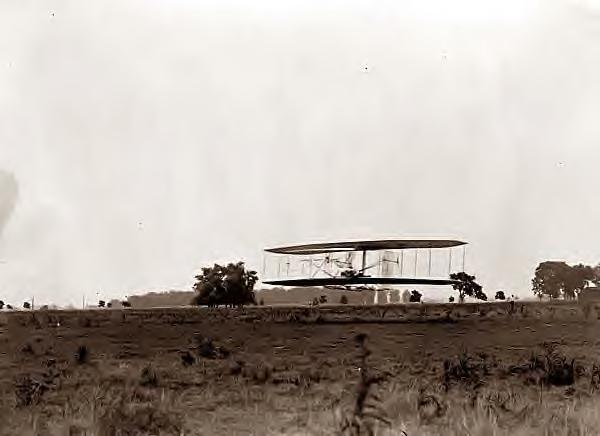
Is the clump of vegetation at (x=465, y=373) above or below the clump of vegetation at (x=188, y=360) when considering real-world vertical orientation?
above

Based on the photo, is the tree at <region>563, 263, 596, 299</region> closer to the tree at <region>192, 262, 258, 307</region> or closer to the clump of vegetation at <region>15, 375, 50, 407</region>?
the tree at <region>192, 262, 258, 307</region>

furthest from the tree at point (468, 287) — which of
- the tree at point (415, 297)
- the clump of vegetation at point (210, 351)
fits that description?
the clump of vegetation at point (210, 351)

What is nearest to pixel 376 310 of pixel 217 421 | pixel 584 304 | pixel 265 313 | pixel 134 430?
pixel 265 313

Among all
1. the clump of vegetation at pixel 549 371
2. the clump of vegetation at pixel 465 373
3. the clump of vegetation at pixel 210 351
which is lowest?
the clump of vegetation at pixel 210 351

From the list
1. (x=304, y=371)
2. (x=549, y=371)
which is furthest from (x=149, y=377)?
(x=549, y=371)

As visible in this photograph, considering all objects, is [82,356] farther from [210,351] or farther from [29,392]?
[29,392]

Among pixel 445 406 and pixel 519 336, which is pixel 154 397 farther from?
pixel 519 336

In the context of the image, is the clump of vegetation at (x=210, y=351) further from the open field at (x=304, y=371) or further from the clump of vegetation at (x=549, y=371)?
the clump of vegetation at (x=549, y=371)
